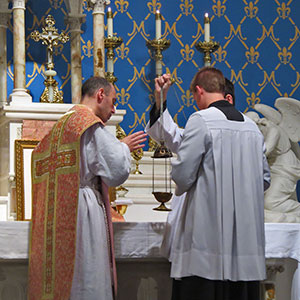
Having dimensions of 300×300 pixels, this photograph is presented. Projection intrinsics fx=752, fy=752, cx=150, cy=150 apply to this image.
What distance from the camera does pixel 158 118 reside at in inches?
A: 174

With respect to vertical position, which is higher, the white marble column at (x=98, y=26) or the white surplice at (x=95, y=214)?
the white marble column at (x=98, y=26)

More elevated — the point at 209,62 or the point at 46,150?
the point at 209,62

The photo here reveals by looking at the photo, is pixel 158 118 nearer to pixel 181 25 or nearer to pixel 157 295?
pixel 157 295

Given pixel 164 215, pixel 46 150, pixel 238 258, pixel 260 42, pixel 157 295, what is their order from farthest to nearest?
pixel 260 42 < pixel 164 215 < pixel 157 295 < pixel 46 150 < pixel 238 258

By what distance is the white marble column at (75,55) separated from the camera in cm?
639

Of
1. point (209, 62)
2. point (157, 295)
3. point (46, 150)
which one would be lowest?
point (157, 295)

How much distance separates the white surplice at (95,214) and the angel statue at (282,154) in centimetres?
296

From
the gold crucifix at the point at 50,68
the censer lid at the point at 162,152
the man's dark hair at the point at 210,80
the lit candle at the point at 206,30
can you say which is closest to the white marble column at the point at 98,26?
the gold crucifix at the point at 50,68

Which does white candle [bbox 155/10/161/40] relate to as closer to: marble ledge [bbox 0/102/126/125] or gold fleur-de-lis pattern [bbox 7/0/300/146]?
gold fleur-de-lis pattern [bbox 7/0/300/146]

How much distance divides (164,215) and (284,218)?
1305 millimetres

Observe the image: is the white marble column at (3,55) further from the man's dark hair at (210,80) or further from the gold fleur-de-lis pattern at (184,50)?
the man's dark hair at (210,80)

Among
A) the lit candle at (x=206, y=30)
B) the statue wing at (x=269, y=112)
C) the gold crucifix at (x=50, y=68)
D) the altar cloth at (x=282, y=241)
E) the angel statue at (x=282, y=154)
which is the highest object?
the lit candle at (x=206, y=30)

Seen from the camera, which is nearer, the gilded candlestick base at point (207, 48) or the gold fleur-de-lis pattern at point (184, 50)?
Result: the gold fleur-de-lis pattern at point (184, 50)

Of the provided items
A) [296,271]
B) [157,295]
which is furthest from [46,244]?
[296,271]
